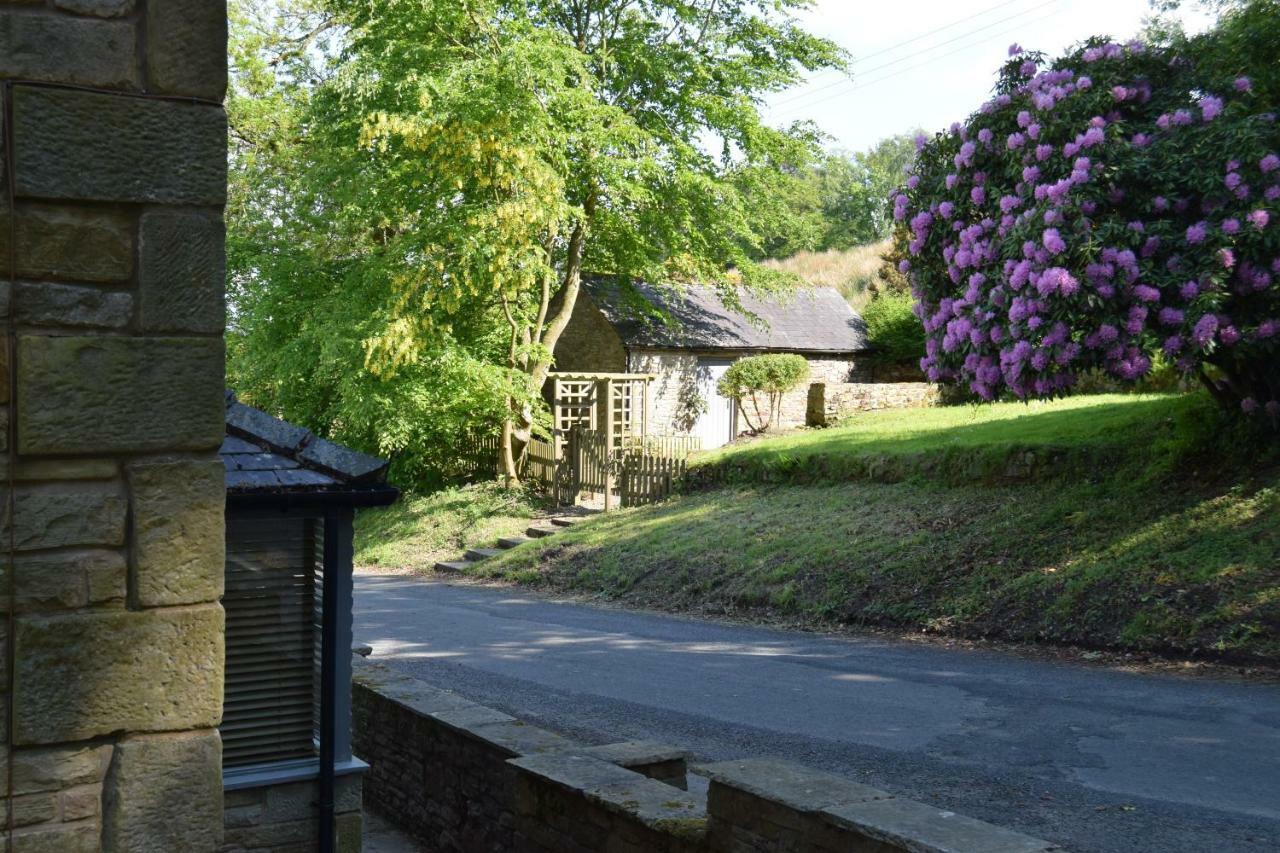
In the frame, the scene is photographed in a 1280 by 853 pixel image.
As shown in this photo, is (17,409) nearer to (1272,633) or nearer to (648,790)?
(648,790)

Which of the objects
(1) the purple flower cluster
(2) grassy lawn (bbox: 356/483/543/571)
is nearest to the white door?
(2) grassy lawn (bbox: 356/483/543/571)

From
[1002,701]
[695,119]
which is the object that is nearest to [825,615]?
[1002,701]

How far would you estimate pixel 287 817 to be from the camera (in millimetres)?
6652

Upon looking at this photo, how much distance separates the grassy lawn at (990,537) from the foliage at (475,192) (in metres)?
5.30

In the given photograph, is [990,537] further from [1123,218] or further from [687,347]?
[687,347]

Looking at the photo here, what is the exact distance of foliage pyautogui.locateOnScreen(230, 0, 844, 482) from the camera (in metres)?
23.4

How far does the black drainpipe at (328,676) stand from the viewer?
6.62 m

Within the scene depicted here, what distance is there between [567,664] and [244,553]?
6.59 m

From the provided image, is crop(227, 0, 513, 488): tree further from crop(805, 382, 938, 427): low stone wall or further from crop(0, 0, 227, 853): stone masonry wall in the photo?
crop(0, 0, 227, 853): stone masonry wall

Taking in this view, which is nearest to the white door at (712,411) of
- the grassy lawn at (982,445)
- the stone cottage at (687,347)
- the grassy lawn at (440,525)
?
the stone cottage at (687,347)

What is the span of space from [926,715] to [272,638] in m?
5.49

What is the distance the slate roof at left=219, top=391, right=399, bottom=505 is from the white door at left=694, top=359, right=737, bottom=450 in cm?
2491

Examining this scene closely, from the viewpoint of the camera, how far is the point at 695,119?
27.7 metres

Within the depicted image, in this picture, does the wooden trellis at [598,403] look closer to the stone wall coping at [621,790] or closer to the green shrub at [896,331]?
the green shrub at [896,331]
